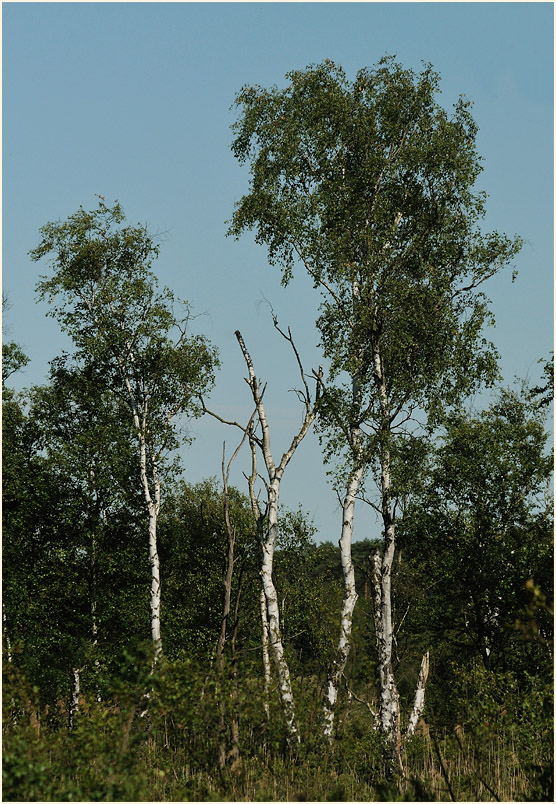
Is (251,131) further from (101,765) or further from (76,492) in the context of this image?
(101,765)

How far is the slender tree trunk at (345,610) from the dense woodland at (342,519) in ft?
0.19

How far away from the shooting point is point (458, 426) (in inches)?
919

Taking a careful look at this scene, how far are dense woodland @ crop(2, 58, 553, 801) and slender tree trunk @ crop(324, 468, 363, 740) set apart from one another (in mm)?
57

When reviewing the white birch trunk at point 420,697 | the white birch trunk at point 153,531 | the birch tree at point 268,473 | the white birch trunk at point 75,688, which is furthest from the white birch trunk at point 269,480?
the white birch trunk at point 75,688

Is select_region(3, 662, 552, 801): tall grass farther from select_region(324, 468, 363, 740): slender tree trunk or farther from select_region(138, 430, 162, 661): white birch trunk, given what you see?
select_region(138, 430, 162, 661): white birch trunk

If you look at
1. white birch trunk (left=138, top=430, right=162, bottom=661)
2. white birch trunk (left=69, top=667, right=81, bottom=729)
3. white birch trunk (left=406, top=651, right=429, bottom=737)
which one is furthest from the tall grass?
white birch trunk (left=69, top=667, right=81, bottom=729)

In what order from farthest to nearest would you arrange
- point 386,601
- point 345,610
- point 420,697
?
point 420,697 → point 345,610 → point 386,601

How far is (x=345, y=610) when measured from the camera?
58.1 feet

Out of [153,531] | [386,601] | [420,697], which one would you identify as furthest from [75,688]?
[386,601]

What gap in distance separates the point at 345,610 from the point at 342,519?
2061mm

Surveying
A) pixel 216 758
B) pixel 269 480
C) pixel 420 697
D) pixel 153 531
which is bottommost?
pixel 420 697

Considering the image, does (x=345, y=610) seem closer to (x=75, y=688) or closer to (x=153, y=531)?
(x=153, y=531)

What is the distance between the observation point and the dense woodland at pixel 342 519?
1411cm

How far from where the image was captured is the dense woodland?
46.3 feet
